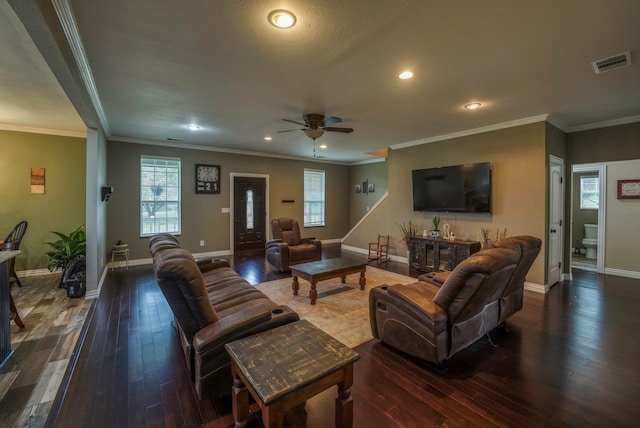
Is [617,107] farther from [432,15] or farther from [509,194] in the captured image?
[432,15]

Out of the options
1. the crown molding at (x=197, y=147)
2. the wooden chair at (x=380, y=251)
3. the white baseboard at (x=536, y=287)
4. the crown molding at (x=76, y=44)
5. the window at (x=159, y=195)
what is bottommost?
the white baseboard at (x=536, y=287)

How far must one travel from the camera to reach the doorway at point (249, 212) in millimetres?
7305

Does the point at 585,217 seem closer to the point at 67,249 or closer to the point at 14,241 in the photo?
the point at 67,249

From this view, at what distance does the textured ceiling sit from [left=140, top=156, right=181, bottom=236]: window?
1.75m

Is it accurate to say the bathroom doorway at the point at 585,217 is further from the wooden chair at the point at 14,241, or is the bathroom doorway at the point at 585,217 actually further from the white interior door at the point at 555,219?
the wooden chair at the point at 14,241

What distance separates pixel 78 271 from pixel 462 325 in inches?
203

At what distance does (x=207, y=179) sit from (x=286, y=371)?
6.26 meters

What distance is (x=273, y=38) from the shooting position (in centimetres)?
224

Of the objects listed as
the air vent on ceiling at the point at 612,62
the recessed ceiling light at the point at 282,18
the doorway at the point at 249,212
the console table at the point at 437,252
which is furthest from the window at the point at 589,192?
the recessed ceiling light at the point at 282,18

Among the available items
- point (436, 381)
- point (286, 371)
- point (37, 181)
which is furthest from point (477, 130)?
point (37, 181)

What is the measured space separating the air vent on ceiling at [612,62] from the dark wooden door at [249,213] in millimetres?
6605

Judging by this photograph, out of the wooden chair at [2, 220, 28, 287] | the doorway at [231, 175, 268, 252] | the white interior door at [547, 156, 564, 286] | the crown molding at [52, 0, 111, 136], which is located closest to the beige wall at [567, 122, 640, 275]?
the white interior door at [547, 156, 564, 286]

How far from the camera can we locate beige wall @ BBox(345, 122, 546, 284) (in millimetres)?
4340

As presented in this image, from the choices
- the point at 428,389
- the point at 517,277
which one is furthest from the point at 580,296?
the point at 428,389
